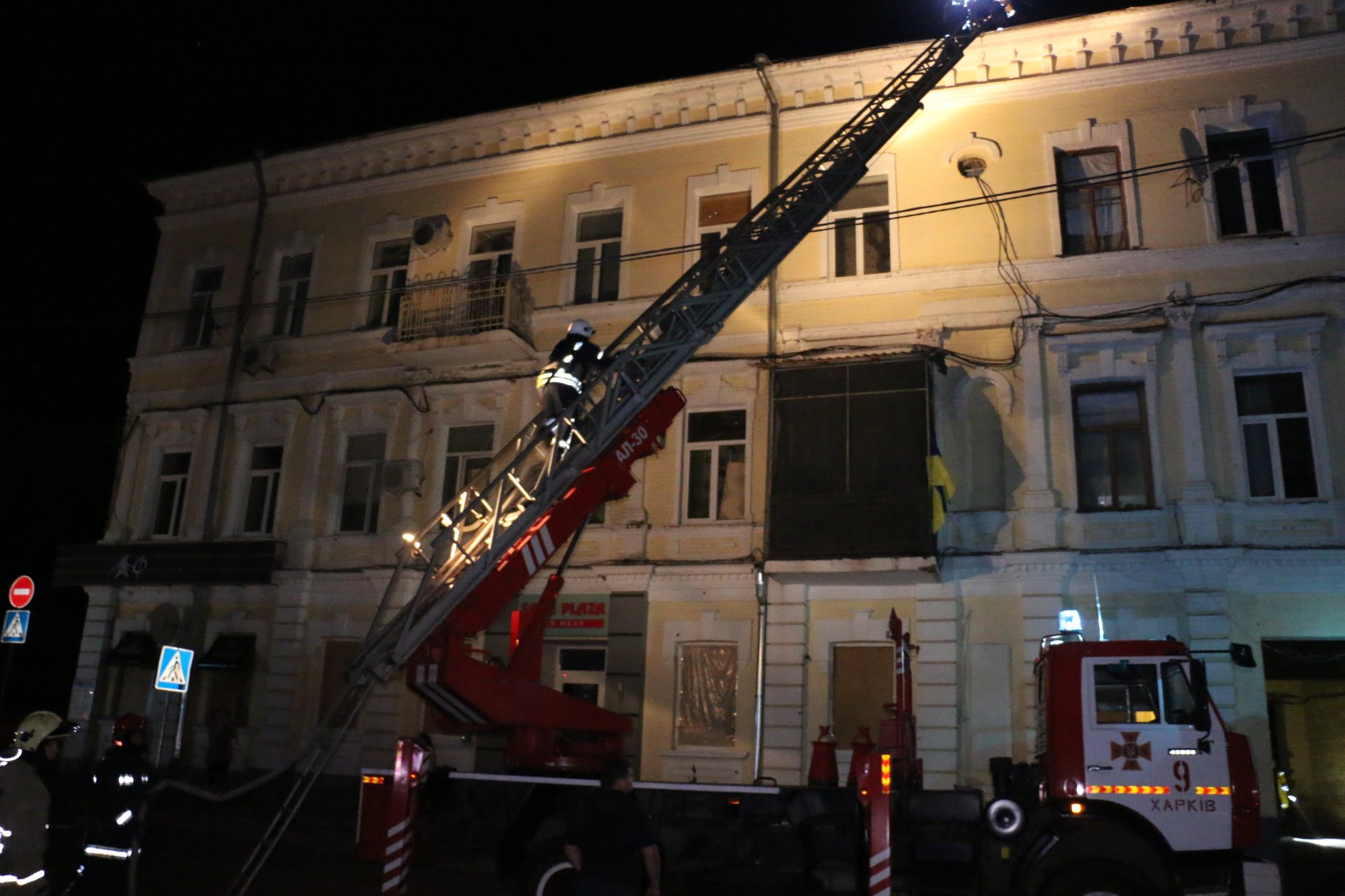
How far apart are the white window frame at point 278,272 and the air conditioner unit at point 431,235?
101 inches

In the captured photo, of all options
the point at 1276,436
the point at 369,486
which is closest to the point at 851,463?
the point at 1276,436

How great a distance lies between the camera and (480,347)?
17969mm

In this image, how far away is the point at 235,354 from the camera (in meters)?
20.7

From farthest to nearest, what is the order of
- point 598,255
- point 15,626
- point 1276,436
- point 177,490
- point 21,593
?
point 177,490 → point 598,255 → point 1276,436 → point 21,593 → point 15,626

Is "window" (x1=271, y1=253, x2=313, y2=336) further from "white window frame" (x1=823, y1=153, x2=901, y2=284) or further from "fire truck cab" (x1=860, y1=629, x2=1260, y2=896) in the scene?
"fire truck cab" (x1=860, y1=629, x2=1260, y2=896)

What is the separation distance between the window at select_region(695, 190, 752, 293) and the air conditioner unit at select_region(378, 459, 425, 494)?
629 centimetres

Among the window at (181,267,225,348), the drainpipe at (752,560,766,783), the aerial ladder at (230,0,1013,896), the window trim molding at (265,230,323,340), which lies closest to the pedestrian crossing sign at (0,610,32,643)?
the aerial ladder at (230,0,1013,896)

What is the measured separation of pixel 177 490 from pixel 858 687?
14.3 metres

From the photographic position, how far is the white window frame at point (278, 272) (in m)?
20.7

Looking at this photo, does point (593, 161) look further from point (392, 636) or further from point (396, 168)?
point (392, 636)

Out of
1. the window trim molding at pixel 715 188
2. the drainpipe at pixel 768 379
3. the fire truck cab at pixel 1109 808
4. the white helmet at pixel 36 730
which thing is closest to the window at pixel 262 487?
the window trim molding at pixel 715 188

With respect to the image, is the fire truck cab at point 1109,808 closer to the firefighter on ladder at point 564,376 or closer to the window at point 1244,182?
the firefighter on ladder at point 564,376

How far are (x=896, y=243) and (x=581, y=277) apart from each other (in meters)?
5.69

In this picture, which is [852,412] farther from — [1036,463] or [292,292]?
[292,292]
